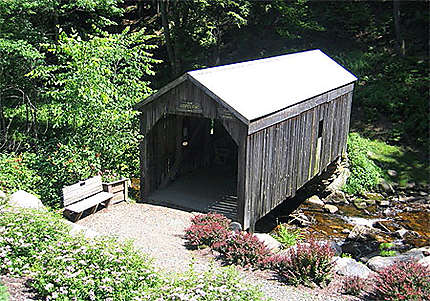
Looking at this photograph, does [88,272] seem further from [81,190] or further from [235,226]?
[81,190]

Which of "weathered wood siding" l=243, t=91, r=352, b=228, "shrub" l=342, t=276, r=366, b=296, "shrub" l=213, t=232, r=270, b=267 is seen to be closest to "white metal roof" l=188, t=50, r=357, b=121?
"weathered wood siding" l=243, t=91, r=352, b=228

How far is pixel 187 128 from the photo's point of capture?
15.0m

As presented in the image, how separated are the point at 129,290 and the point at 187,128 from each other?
857 cm

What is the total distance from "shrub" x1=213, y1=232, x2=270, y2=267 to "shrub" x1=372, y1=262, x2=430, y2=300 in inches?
84.9

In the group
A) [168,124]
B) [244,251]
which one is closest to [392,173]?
[168,124]

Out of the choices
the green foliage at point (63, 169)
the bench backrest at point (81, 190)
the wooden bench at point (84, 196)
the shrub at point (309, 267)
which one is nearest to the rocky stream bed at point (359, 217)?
the shrub at point (309, 267)

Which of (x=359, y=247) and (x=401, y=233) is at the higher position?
(x=359, y=247)

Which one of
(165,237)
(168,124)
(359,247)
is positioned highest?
(168,124)

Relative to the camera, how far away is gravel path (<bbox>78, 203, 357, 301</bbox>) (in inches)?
313

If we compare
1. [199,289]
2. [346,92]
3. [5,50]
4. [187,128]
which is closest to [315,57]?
[346,92]

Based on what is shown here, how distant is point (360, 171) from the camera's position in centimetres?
1922

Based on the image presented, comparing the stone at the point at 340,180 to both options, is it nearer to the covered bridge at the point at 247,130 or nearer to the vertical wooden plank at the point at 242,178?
the covered bridge at the point at 247,130

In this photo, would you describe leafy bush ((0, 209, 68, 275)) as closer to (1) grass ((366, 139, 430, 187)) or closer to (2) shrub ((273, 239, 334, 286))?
(2) shrub ((273, 239, 334, 286))

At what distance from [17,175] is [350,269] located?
28.8 feet
